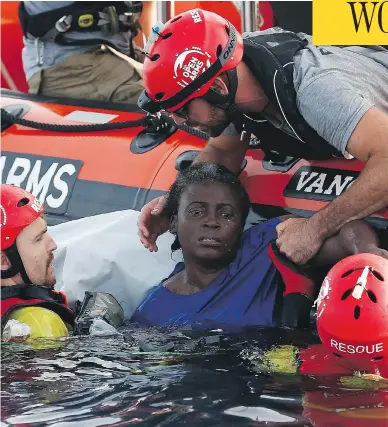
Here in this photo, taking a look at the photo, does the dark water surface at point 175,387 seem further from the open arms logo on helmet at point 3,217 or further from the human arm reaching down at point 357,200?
the open arms logo on helmet at point 3,217

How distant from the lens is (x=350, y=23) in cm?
414

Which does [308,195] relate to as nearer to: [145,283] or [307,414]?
[145,283]

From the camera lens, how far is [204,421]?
2848 millimetres

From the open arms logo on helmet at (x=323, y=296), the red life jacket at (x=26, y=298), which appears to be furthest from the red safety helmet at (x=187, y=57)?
the open arms logo on helmet at (x=323, y=296)

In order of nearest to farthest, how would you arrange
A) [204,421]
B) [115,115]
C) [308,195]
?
[204,421], [308,195], [115,115]

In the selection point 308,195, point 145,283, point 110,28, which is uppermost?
point 110,28

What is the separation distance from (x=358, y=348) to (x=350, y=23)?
154 cm

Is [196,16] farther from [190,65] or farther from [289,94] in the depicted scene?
[289,94]

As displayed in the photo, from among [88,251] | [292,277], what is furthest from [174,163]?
[292,277]

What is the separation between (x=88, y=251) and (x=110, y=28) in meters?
1.55

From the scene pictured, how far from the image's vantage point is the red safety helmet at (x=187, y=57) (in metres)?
3.89

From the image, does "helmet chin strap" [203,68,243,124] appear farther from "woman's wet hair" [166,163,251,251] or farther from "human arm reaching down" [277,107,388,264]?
"human arm reaching down" [277,107,388,264]

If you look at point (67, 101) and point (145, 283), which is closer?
point (145, 283)

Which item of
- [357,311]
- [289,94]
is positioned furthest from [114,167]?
[357,311]
